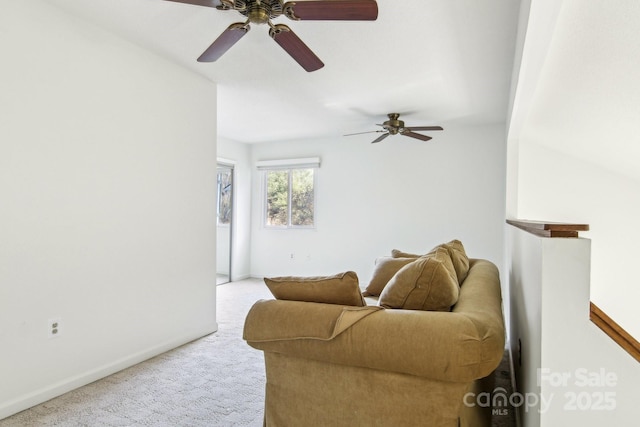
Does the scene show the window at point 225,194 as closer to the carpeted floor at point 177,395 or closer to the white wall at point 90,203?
the white wall at point 90,203

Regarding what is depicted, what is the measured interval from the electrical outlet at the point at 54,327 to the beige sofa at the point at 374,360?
147 cm

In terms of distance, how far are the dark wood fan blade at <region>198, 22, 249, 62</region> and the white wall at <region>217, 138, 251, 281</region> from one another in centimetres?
395

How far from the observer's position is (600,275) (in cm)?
281

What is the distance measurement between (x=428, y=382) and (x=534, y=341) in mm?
414

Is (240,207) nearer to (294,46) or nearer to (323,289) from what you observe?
(294,46)

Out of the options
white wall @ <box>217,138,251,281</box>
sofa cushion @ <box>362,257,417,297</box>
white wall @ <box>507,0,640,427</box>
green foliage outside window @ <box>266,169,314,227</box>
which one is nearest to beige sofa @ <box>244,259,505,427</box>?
white wall @ <box>507,0,640,427</box>

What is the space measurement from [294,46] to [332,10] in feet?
1.36

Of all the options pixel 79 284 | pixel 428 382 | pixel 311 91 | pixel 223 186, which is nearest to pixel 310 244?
pixel 223 186

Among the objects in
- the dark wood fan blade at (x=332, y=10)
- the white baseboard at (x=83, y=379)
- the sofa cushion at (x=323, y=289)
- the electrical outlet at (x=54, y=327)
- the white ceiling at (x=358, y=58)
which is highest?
the white ceiling at (x=358, y=58)

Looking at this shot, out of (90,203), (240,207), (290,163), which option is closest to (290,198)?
(290,163)

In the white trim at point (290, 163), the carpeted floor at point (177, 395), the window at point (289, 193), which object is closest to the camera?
the carpeted floor at point (177, 395)

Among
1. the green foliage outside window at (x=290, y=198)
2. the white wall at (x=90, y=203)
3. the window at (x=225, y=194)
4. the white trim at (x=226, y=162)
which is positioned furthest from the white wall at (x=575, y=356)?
the window at (x=225, y=194)

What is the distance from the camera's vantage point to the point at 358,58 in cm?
304

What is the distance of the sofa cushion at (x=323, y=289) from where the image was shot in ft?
5.78
